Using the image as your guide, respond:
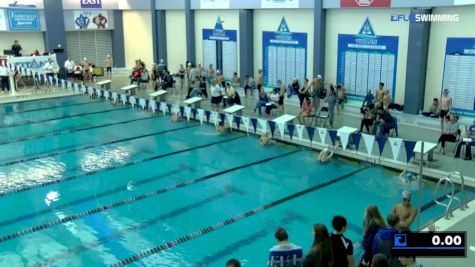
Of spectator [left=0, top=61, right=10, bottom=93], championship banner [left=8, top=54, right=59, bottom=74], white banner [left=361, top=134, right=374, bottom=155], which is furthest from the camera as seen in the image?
championship banner [left=8, top=54, right=59, bottom=74]

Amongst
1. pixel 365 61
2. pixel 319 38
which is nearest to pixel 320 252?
pixel 365 61

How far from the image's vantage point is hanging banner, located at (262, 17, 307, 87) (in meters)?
16.6

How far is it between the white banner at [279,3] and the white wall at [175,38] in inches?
216

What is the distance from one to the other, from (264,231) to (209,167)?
322 centimetres

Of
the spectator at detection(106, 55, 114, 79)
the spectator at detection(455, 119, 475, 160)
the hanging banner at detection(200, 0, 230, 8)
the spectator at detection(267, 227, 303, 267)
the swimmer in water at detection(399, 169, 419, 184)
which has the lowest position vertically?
the swimmer in water at detection(399, 169, 419, 184)

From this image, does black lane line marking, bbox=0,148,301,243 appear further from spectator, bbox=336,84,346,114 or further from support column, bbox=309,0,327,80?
support column, bbox=309,0,327,80

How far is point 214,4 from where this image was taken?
19062 millimetres

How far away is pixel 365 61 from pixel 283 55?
3460 mm

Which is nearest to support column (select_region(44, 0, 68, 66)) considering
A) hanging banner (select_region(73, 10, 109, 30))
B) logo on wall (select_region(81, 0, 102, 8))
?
hanging banner (select_region(73, 10, 109, 30))

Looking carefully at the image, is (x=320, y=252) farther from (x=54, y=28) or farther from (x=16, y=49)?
(x=54, y=28)

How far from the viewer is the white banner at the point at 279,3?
52.6 feet

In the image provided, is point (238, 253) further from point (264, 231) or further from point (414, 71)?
point (414, 71)

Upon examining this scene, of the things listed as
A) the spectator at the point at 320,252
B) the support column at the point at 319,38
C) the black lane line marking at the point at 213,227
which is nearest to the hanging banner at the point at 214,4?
the support column at the point at 319,38

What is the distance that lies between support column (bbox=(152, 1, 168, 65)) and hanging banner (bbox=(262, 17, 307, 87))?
6.64 metres
